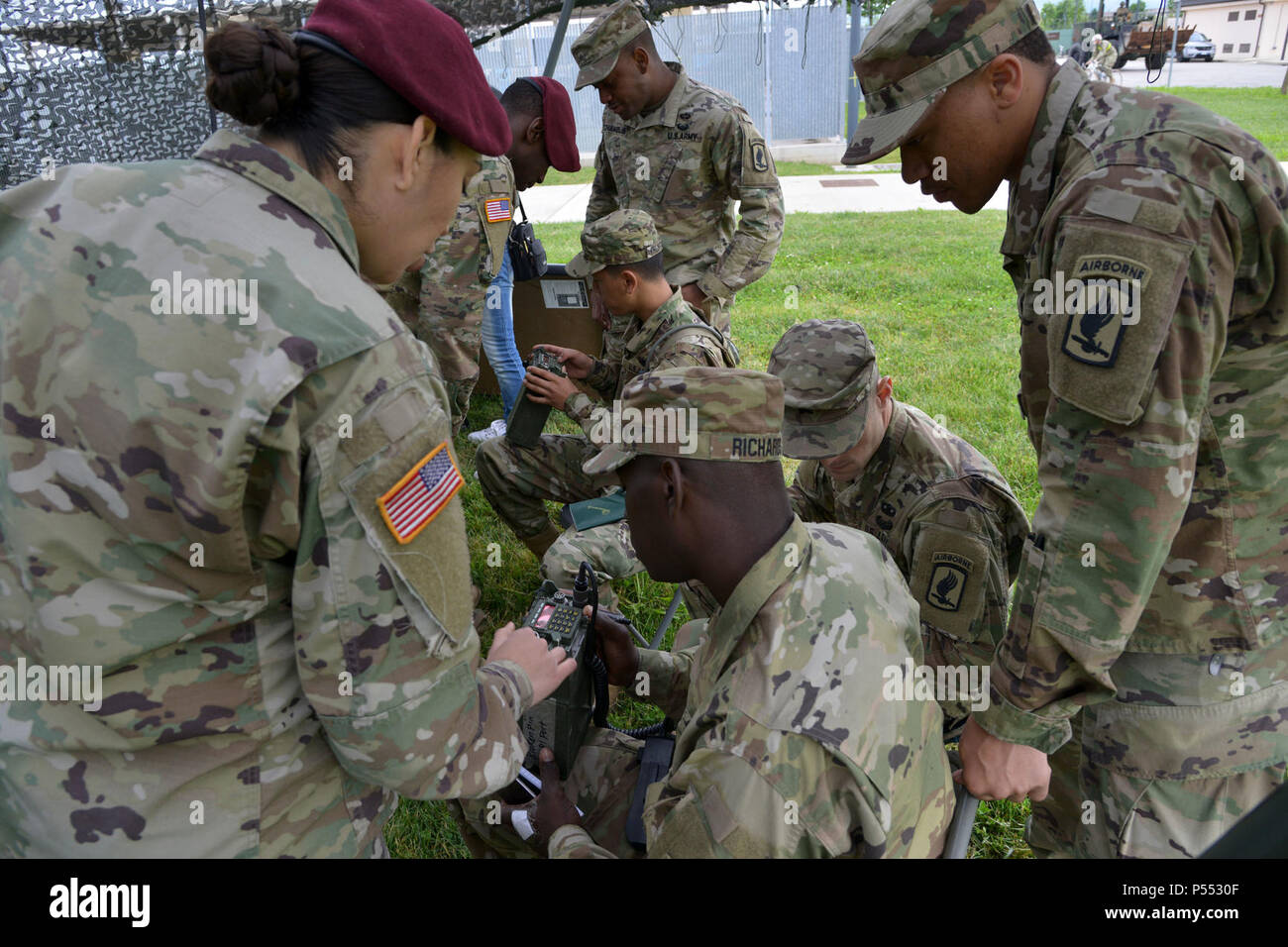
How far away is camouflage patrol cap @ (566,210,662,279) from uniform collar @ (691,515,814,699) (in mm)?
2148

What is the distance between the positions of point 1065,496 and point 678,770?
0.93 metres

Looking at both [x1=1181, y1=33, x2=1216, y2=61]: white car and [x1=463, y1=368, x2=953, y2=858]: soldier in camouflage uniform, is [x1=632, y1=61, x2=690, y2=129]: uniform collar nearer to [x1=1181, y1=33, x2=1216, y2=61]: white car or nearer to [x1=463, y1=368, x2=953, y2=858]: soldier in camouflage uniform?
[x1=463, y1=368, x2=953, y2=858]: soldier in camouflage uniform

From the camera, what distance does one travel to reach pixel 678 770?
1.69 meters

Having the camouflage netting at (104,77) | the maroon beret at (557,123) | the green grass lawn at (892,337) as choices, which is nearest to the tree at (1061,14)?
the green grass lawn at (892,337)

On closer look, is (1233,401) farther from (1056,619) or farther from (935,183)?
(935,183)

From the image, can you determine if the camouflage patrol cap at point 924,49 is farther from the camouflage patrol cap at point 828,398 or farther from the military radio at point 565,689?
the military radio at point 565,689

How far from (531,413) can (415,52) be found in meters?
2.75

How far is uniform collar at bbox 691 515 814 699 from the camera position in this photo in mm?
1770

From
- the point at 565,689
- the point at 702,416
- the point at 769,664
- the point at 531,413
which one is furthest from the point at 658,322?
the point at 769,664

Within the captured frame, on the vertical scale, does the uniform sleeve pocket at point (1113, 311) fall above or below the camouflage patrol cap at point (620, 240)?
above

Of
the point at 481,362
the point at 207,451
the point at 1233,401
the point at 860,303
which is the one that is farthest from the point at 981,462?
the point at 860,303

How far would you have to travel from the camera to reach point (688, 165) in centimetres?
483

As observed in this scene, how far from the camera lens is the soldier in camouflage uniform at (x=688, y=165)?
183 inches

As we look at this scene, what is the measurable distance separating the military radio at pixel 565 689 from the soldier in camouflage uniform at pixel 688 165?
9.55 feet
